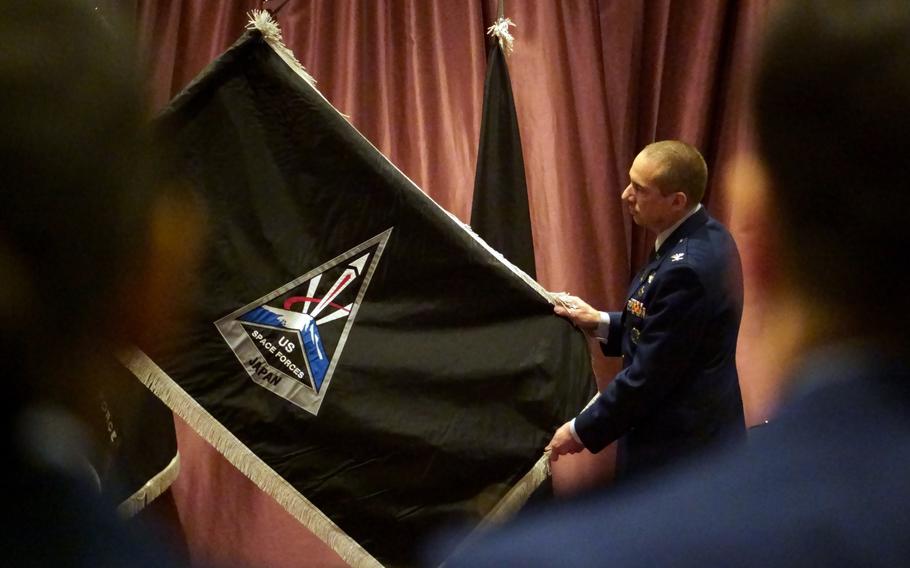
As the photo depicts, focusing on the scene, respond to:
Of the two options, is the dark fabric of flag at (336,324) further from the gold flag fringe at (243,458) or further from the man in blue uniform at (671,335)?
the man in blue uniform at (671,335)

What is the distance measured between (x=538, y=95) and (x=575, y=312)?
31.4 inches

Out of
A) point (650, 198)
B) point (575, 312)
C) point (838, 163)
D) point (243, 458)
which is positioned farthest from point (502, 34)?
point (838, 163)

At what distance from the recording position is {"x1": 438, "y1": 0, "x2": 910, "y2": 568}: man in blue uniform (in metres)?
0.37

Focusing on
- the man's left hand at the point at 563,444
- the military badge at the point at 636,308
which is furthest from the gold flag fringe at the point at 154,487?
the military badge at the point at 636,308

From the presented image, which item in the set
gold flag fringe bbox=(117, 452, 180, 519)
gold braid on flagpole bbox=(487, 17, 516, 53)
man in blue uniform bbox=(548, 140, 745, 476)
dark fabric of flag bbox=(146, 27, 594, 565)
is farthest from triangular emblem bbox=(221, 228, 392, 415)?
gold braid on flagpole bbox=(487, 17, 516, 53)

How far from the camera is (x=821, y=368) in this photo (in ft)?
1.36

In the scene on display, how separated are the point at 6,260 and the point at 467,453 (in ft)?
3.98

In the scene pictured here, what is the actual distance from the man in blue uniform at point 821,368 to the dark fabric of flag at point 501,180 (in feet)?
4.81

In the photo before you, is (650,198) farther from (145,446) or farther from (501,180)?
(145,446)

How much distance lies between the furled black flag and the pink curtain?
0.23m

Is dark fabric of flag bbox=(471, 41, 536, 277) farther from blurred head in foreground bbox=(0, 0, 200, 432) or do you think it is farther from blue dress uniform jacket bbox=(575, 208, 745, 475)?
blurred head in foreground bbox=(0, 0, 200, 432)

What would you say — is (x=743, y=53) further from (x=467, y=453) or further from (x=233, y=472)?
(x=233, y=472)

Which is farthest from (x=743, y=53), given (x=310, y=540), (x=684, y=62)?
(x=310, y=540)

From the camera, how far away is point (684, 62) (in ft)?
7.17
